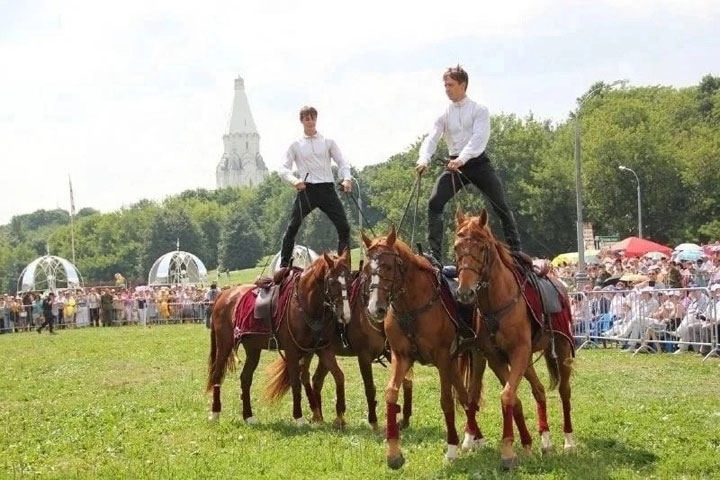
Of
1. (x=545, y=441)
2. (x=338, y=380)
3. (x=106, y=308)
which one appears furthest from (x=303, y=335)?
(x=106, y=308)

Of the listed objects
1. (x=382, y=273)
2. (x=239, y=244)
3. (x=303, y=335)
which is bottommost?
(x=303, y=335)

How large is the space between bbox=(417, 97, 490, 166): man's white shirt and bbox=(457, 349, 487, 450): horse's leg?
2.22 meters

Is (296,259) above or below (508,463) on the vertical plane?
above

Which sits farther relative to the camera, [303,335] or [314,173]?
[314,173]

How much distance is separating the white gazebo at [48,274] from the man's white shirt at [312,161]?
2671 inches

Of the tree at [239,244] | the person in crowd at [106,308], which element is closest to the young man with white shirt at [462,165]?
the person in crowd at [106,308]

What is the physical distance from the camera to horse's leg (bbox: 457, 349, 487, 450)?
10398 mm

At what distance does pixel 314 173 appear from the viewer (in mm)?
13203

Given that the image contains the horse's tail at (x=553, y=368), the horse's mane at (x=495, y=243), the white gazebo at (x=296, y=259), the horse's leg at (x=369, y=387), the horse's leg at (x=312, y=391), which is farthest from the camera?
the white gazebo at (x=296, y=259)

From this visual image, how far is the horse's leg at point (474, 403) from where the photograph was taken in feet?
34.1

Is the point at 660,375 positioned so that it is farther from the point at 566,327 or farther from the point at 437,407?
the point at 566,327

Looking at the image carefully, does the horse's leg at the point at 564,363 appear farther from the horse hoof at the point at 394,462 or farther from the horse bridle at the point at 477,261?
the horse hoof at the point at 394,462

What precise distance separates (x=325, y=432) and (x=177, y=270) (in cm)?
6928

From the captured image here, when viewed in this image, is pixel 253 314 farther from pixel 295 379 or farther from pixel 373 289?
pixel 373 289
